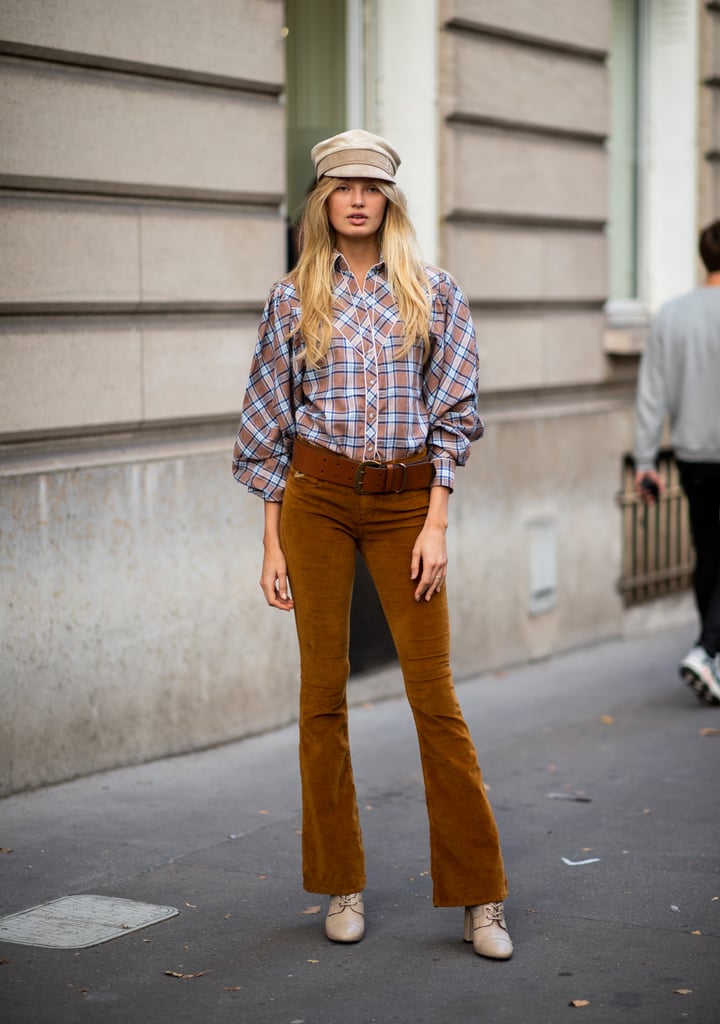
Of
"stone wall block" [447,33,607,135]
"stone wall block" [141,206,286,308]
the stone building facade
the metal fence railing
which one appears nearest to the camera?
the stone building facade

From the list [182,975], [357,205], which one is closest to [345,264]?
[357,205]

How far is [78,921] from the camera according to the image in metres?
4.55

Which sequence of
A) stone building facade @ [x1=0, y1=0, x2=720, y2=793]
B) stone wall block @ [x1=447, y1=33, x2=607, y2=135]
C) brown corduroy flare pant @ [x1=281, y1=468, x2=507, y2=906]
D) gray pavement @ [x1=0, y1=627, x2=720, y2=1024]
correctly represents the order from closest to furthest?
gray pavement @ [x1=0, y1=627, x2=720, y2=1024] < brown corduroy flare pant @ [x1=281, y1=468, x2=507, y2=906] < stone building facade @ [x1=0, y1=0, x2=720, y2=793] < stone wall block @ [x1=447, y1=33, x2=607, y2=135]

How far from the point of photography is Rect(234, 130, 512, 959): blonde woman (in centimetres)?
423

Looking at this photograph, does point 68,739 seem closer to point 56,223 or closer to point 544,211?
→ point 56,223

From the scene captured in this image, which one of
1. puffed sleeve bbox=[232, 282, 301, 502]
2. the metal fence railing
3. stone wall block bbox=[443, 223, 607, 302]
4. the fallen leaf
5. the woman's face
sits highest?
stone wall block bbox=[443, 223, 607, 302]

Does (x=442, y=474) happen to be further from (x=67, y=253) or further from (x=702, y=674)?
(x=702, y=674)

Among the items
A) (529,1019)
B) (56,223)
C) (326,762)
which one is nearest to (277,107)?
(56,223)

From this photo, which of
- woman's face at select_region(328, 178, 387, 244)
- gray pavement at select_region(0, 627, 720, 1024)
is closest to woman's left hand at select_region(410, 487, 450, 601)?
woman's face at select_region(328, 178, 387, 244)

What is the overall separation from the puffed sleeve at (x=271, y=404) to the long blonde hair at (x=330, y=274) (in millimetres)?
58

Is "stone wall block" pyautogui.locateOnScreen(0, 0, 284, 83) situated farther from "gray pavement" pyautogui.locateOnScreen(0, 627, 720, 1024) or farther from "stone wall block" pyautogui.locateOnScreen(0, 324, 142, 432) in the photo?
"gray pavement" pyautogui.locateOnScreen(0, 627, 720, 1024)

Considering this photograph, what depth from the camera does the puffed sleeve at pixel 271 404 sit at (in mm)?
4289

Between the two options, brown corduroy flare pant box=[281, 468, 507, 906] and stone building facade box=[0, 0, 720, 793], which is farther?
stone building facade box=[0, 0, 720, 793]

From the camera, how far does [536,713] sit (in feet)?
24.7
